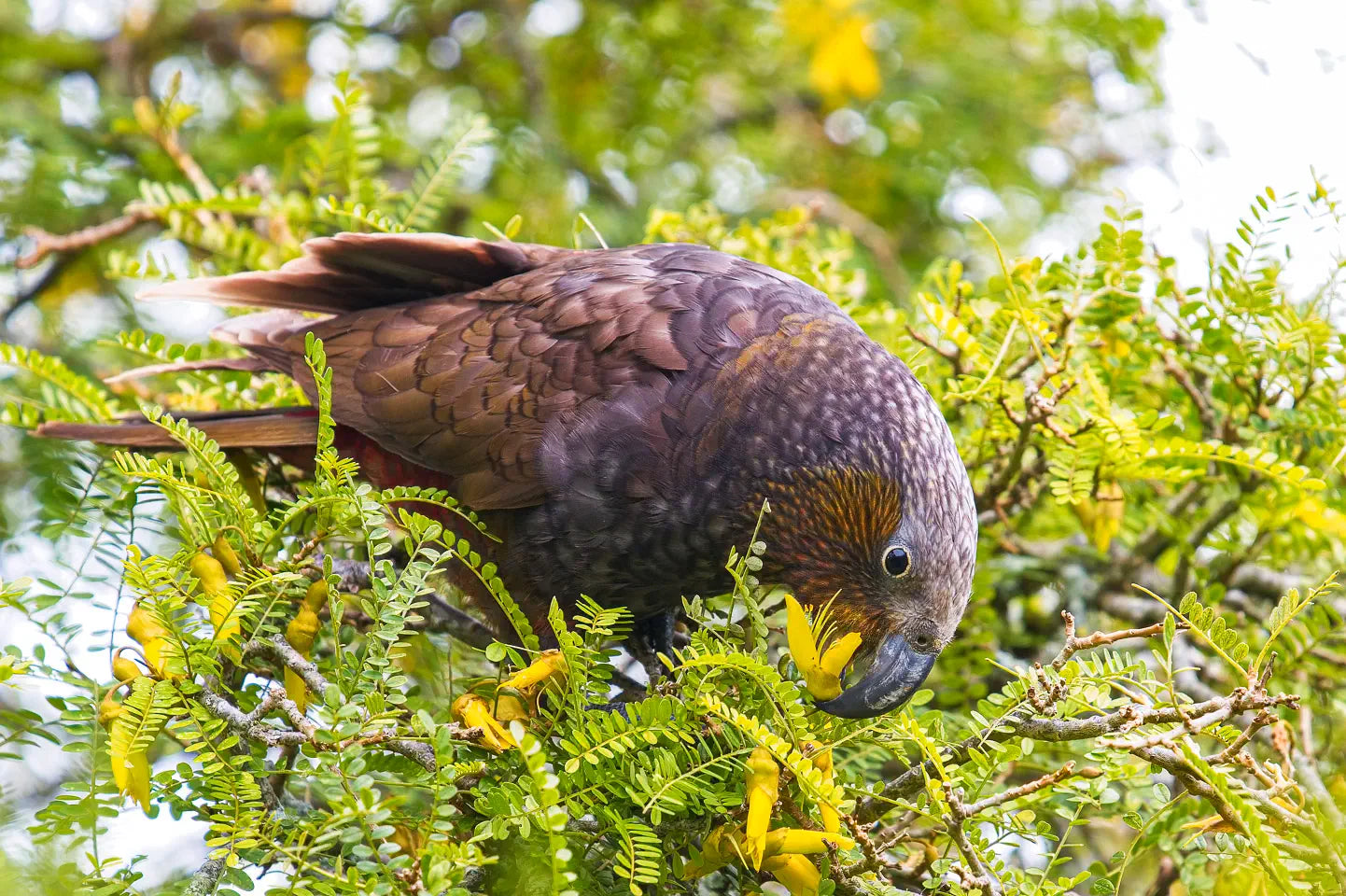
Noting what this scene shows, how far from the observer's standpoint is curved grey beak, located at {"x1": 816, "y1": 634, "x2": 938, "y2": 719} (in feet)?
6.93

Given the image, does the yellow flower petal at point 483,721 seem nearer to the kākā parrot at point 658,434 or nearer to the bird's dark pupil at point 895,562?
the kākā parrot at point 658,434

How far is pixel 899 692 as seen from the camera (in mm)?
2221

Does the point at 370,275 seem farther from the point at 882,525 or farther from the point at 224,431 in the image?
the point at 882,525

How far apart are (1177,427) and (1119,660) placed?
36.8 inches

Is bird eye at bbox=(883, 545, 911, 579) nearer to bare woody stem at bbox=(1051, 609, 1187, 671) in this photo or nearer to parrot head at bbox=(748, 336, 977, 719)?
parrot head at bbox=(748, 336, 977, 719)

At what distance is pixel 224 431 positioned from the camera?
8.80ft

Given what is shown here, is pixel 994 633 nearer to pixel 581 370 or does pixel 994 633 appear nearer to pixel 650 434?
pixel 650 434

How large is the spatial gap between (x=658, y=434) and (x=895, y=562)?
585mm

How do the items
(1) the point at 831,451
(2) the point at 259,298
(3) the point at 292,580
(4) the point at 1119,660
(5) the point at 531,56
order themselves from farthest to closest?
1. (5) the point at 531,56
2. (2) the point at 259,298
3. (1) the point at 831,451
4. (3) the point at 292,580
5. (4) the point at 1119,660

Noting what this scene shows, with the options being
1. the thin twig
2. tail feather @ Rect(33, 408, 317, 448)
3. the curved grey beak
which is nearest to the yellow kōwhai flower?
the curved grey beak

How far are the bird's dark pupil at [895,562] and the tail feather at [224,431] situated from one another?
4.44ft

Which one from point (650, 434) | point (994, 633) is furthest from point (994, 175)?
point (650, 434)

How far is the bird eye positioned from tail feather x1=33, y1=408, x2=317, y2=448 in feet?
4.44

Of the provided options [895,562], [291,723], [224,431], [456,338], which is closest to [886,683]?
[895,562]
